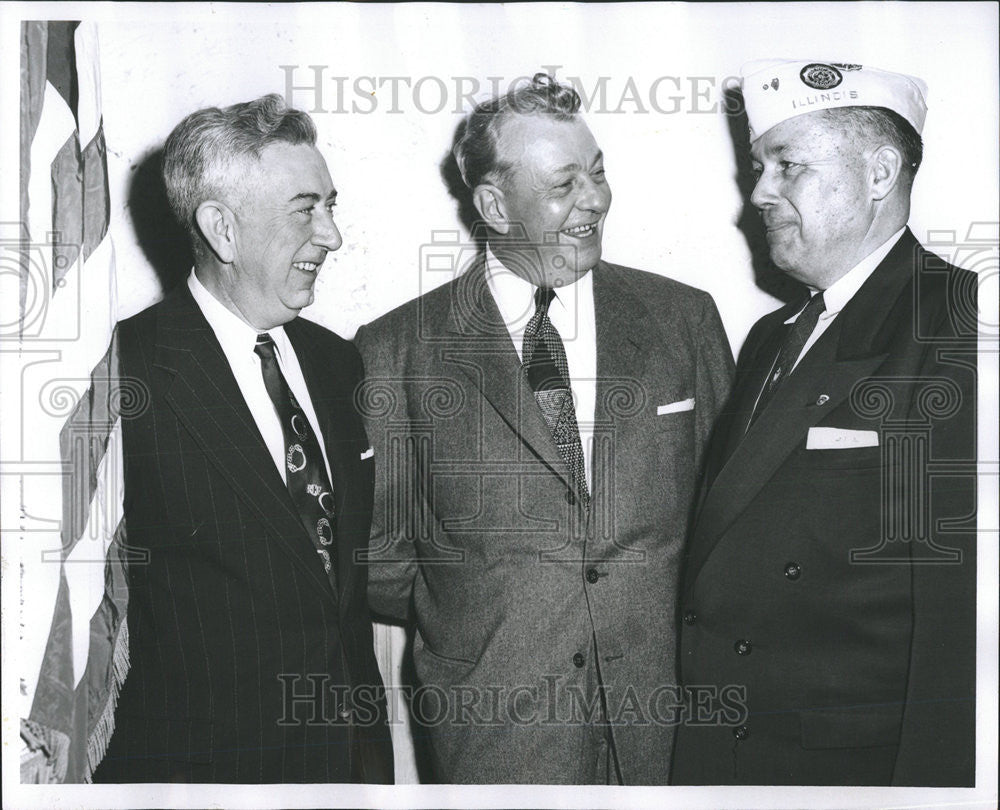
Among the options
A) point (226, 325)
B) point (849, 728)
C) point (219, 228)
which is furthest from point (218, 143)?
point (849, 728)

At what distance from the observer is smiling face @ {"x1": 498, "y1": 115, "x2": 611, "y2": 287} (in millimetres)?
1975

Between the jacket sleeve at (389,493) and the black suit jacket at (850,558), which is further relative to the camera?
the jacket sleeve at (389,493)

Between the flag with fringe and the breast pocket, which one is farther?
the flag with fringe

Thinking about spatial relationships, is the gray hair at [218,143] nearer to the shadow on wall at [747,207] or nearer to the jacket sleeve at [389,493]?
the jacket sleeve at [389,493]

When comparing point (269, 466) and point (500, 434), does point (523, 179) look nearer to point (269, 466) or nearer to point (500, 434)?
point (500, 434)

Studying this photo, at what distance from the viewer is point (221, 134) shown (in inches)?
78.5

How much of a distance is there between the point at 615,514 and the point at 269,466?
652 millimetres

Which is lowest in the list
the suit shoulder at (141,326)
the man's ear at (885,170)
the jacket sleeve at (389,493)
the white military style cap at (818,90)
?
the jacket sleeve at (389,493)

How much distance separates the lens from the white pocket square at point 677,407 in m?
1.99

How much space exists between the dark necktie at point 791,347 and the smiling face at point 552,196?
40 centimetres

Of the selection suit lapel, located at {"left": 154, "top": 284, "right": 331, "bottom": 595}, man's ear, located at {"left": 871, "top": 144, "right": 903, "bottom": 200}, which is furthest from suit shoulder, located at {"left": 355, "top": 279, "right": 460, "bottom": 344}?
man's ear, located at {"left": 871, "top": 144, "right": 903, "bottom": 200}

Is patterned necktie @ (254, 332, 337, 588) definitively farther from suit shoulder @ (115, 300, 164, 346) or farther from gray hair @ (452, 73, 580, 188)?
gray hair @ (452, 73, 580, 188)

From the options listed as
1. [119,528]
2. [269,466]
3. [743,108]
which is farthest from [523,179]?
[119,528]

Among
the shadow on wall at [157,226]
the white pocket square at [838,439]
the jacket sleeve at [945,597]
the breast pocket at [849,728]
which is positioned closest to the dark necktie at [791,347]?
the white pocket square at [838,439]
